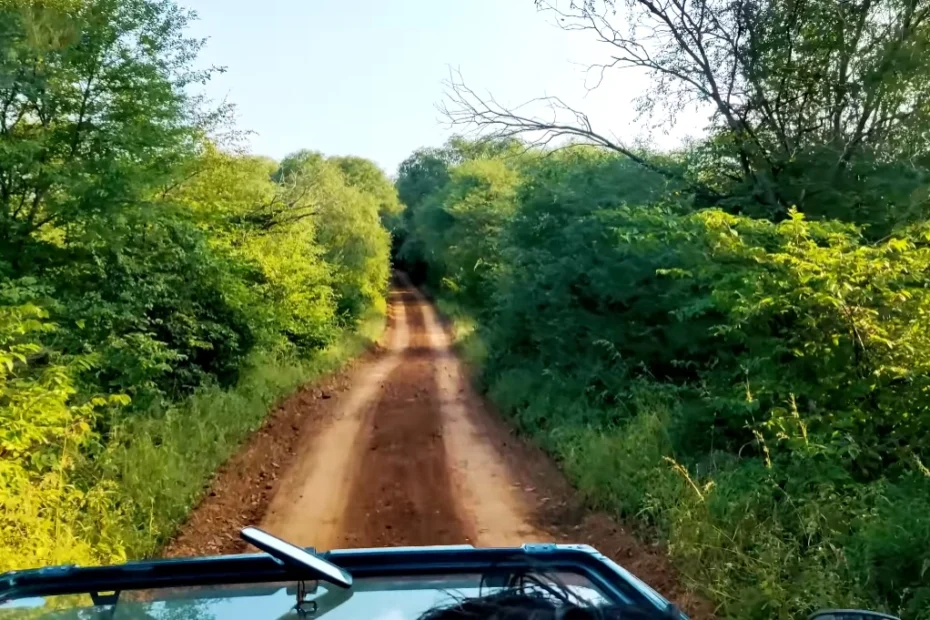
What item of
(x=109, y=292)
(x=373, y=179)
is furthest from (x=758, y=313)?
(x=373, y=179)

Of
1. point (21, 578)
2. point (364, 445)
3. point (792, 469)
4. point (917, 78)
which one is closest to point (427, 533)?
point (792, 469)

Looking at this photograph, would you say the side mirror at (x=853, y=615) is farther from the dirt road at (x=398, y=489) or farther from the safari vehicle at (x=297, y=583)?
the dirt road at (x=398, y=489)

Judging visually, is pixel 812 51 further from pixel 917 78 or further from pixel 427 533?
pixel 427 533

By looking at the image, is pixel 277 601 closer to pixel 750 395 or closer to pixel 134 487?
pixel 750 395

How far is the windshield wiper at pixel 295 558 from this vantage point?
91.1 inches

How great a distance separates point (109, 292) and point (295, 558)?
999 cm

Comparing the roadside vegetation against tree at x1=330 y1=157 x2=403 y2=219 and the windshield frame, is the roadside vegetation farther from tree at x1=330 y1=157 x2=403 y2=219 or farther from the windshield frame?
tree at x1=330 y1=157 x2=403 y2=219

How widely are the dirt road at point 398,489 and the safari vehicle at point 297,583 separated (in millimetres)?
4159

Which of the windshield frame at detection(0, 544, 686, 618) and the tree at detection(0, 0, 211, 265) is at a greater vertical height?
the tree at detection(0, 0, 211, 265)

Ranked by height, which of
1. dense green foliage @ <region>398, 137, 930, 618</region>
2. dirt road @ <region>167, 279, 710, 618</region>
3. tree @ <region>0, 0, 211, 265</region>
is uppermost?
tree @ <region>0, 0, 211, 265</region>

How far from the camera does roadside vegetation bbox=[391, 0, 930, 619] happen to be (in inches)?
254

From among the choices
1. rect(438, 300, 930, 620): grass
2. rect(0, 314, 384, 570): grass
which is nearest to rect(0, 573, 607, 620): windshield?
rect(438, 300, 930, 620): grass

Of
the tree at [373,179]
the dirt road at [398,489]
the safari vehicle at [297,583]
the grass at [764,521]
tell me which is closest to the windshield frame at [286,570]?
the safari vehicle at [297,583]

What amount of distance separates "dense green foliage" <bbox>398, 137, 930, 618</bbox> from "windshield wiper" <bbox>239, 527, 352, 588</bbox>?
4.16 metres
